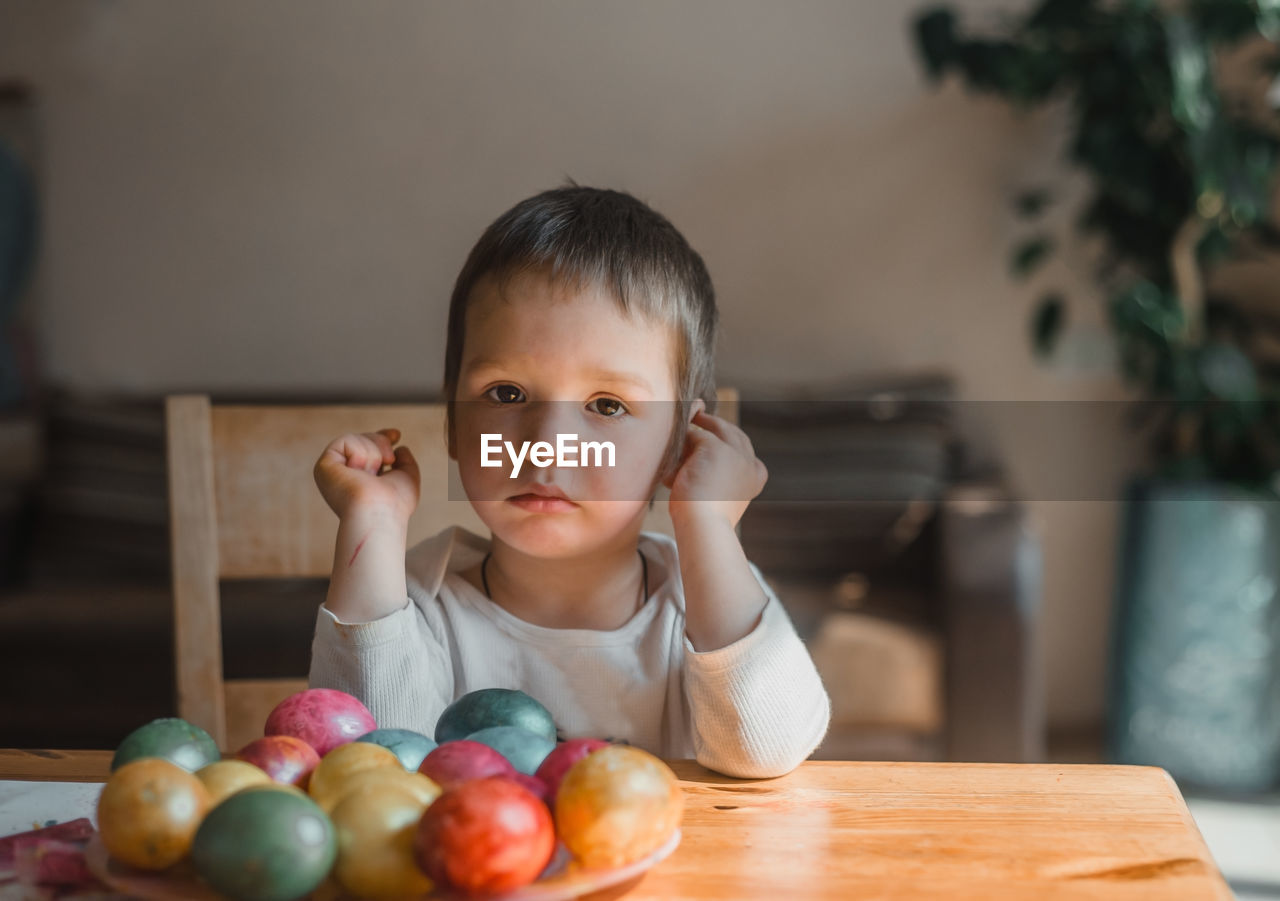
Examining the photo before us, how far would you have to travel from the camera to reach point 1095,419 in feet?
7.00

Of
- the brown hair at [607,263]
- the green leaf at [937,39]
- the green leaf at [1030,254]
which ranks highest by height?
the green leaf at [937,39]

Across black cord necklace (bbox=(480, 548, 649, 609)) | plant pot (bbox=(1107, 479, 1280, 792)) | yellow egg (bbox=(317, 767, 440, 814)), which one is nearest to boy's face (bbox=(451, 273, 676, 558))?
black cord necklace (bbox=(480, 548, 649, 609))

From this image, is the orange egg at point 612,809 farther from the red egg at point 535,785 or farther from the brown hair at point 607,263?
the brown hair at point 607,263

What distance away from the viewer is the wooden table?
0.42 metres

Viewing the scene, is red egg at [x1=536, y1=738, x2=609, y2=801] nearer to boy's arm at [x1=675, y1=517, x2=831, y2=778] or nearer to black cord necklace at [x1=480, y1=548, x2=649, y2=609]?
boy's arm at [x1=675, y1=517, x2=831, y2=778]

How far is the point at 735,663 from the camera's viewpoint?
0.58m

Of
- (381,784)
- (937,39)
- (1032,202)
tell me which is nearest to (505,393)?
(381,784)

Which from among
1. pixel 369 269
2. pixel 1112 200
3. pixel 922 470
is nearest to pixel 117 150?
pixel 369 269

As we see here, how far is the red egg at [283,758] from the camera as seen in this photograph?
1.34ft

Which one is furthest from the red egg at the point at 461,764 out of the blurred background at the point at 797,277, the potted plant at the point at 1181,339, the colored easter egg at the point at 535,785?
the potted plant at the point at 1181,339

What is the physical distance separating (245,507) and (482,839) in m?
0.53

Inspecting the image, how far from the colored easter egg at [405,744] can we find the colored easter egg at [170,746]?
6cm

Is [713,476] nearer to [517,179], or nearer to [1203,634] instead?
[1203,634]

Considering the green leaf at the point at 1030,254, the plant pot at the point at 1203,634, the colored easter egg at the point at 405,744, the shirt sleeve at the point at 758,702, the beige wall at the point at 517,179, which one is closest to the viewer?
the colored easter egg at the point at 405,744
